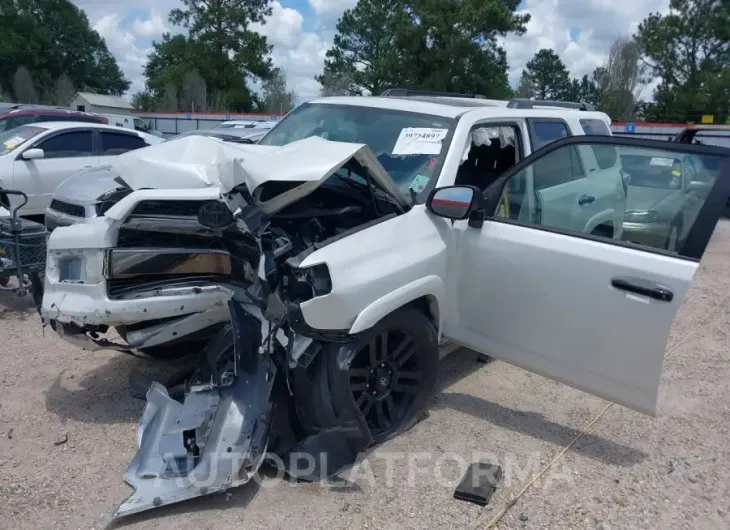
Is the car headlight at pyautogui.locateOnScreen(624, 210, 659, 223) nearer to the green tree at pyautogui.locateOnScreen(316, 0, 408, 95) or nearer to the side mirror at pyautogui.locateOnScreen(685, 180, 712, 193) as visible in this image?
the side mirror at pyautogui.locateOnScreen(685, 180, 712, 193)

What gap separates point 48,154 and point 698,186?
883 centimetres

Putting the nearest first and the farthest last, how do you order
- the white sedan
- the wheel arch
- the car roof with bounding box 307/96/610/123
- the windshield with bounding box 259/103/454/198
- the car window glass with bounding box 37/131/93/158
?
the wheel arch → the windshield with bounding box 259/103/454/198 → the car roof with bounding box 307/96/610/123 → the white sedan → the car window glass with bounding box 37/131/93/158

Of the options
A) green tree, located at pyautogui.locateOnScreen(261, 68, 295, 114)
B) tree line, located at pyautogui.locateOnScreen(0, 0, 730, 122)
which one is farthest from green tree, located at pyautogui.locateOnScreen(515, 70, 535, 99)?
green tree, located at pyautogui.locateOnScreen(261, 68, 295, 114)

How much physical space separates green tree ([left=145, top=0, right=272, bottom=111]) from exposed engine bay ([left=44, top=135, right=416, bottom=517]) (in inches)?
2260

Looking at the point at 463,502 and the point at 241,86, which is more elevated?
the point at 241,86

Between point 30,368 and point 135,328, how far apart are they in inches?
61.5

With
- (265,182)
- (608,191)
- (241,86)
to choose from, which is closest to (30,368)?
(265,182)

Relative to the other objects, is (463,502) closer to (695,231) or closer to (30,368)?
(695,231)

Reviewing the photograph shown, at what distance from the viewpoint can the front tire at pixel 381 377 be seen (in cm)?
342

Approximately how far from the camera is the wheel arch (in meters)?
3.36

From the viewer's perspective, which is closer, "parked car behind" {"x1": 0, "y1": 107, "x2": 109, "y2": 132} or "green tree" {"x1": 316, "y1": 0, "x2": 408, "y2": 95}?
"parked car behind" {"x1": 0, "y1": 107, "x2": 109, "y2": 132}

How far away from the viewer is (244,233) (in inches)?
140

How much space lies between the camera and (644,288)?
3.33 m

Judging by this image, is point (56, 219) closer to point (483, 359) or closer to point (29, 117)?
point (483, 359)
